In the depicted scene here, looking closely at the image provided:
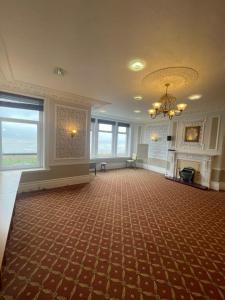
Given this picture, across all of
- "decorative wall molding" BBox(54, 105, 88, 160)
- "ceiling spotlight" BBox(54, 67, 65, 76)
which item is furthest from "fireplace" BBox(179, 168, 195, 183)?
"ceiling spotlight" BBox(54, 67, 65, 76)

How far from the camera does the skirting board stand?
160 inches

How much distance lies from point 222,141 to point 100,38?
5.11 m

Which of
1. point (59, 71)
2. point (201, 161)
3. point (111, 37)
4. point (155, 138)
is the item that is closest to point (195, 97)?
point (201, 161)

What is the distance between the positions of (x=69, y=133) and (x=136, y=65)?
118 inches

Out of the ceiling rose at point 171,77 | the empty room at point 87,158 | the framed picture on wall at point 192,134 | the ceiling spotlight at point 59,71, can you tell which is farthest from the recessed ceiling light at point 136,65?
the framed picture on wall at point 192,134

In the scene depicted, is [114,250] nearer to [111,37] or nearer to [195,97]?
[111,37]

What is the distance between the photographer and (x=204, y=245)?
2.26 m

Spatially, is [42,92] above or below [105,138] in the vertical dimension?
above

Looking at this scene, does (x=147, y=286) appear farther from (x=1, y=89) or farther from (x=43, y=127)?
(x=1, y=89)

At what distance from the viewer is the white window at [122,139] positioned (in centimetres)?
850

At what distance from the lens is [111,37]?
1870 millimetres

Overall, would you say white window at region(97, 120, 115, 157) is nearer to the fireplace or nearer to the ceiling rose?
the fireplace

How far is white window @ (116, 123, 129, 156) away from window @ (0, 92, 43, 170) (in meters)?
4.79

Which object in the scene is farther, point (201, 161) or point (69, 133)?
point (201, 161)
